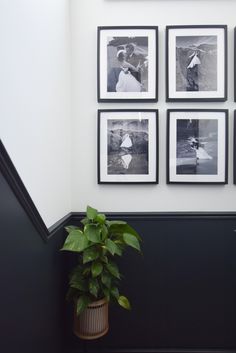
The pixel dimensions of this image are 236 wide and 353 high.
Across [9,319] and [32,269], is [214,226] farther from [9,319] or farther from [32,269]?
[9,319]

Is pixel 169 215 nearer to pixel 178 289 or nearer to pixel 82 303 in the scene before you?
pixel 178 289

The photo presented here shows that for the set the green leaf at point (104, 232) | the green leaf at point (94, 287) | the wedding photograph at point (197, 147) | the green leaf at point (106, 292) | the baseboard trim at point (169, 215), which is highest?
the wedding photograph at point (197, 147)

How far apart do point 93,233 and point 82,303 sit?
36 centimetres

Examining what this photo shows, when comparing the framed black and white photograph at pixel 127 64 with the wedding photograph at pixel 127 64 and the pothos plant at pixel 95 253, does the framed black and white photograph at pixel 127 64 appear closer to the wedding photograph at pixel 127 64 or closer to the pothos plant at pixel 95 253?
the wedding photograph at pixel 127 64

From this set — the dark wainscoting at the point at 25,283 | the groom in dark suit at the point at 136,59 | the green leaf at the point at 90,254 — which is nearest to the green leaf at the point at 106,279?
the green leaf at the point at 90,254

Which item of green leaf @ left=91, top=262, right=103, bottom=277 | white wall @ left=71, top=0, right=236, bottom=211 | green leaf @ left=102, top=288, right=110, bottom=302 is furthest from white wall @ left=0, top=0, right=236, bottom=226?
green leaf @ left=102, top=288, right=110, bottom=302

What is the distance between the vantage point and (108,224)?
4.33 ft

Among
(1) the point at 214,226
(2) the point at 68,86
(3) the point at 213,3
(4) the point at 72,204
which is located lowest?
(1) the point at 214,226

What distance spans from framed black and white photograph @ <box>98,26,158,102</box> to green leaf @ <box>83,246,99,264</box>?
0.92 metres

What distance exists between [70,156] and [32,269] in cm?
80

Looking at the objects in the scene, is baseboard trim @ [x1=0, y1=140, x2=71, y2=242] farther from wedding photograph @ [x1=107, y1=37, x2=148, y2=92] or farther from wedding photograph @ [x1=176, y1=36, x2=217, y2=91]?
wedding photograph @ [x1=176, y1=36, x2=217, y2=91]

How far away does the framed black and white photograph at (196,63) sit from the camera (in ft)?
5.11

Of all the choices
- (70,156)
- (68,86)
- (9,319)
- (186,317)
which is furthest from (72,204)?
(186,317)

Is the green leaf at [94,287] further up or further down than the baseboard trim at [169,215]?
further down
